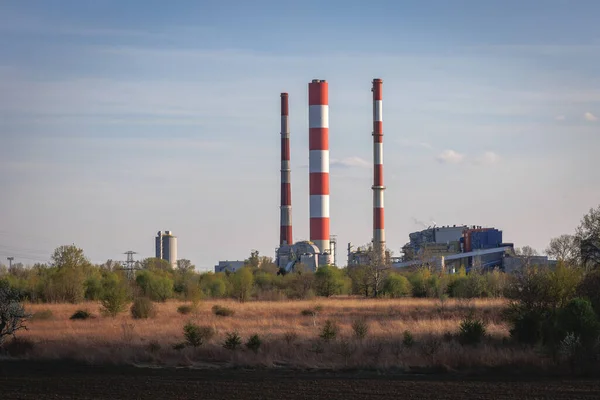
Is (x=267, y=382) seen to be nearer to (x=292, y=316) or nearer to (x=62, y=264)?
(x=292, y=316)

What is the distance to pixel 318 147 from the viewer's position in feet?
244

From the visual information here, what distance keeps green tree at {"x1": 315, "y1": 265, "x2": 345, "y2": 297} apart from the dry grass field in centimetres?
2080

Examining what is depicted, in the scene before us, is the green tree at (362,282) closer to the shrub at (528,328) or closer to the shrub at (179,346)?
the shrub at (528,328)

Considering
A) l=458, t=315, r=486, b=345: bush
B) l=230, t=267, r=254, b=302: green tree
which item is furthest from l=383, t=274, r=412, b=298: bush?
l=458, t=315, r=486, b=345: bush

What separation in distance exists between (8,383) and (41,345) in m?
6.93

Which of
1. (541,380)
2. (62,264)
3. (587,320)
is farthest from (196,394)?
(62,264)

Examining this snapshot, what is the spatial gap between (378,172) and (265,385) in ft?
179

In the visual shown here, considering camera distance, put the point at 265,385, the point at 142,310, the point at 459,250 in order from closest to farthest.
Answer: the point at 265,385 → the point at 142,310 → the point at 459,250

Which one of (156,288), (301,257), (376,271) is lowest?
(156,288)

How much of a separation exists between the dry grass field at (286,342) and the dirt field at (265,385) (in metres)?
1.57

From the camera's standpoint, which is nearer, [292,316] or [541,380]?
[541,380]

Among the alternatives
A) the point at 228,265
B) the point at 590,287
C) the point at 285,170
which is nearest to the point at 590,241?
the point at 590,287

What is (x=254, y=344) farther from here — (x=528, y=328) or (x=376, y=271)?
(x=376, y=271)

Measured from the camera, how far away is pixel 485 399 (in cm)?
1891
